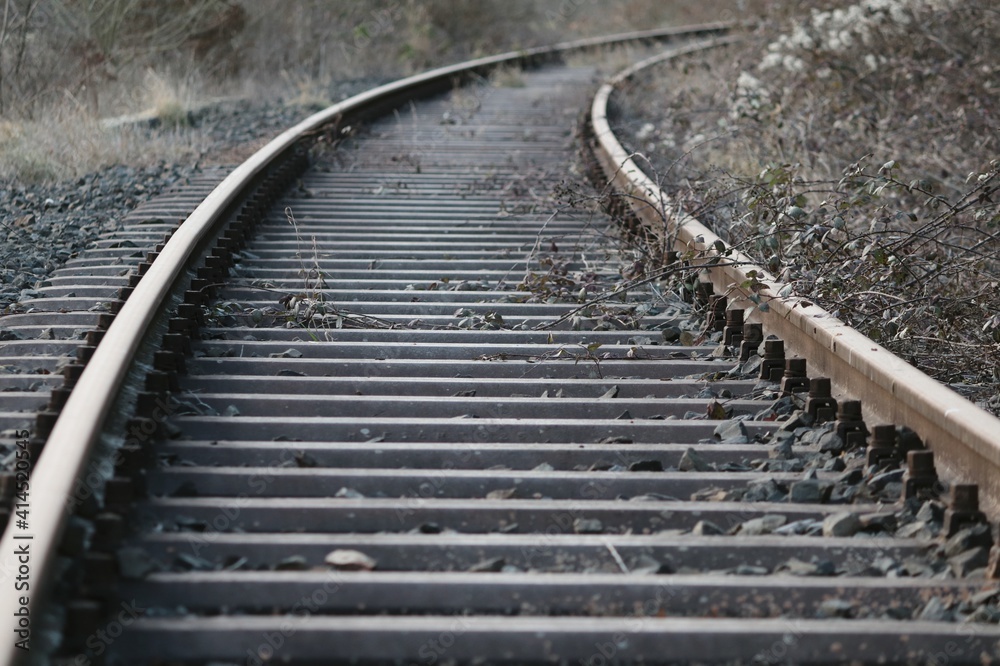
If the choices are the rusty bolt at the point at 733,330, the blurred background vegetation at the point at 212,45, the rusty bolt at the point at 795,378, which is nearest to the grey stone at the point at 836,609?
the rusty bolt at the point at 795,378

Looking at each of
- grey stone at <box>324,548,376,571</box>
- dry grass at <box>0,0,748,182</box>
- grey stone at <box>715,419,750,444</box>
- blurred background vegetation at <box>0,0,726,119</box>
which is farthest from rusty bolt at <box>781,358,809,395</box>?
blurred background vegetation at <box>0,0,726,119</box>

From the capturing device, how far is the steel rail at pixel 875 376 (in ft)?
8.64

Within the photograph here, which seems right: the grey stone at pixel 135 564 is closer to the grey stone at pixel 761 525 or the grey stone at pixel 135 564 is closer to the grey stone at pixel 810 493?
the grey stone at pixel 761 525

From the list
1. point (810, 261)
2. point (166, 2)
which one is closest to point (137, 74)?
point (166, 2)

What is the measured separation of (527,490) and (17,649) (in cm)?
143

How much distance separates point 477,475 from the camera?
3.02m

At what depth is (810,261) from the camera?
4.28 meters

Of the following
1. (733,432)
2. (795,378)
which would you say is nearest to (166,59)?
(795,378)

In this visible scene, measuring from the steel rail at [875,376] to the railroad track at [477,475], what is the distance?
1 centimetres

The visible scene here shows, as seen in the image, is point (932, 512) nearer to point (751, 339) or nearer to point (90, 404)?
point (751, 339)

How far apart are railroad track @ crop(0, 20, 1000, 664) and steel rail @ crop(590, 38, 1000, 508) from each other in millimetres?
13

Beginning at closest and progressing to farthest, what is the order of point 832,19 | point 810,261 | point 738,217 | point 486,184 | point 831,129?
point 810,261
point 738,217
point 486,184
point 831,129
point 832,19

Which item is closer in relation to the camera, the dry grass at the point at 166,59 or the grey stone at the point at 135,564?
the grey stone at the point at 135,564

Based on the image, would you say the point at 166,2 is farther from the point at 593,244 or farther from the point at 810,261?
the point at 810,261
